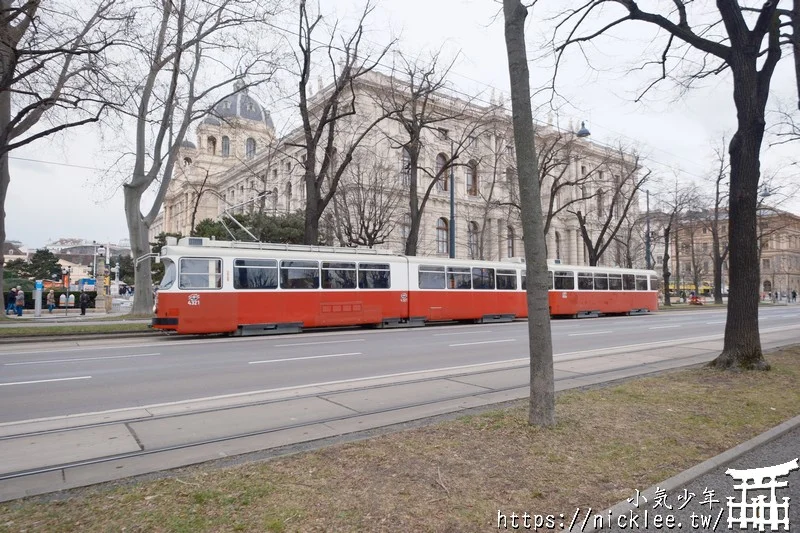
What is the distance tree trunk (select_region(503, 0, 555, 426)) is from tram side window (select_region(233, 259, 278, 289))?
14.0 m

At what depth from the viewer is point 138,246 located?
25156 millimetres

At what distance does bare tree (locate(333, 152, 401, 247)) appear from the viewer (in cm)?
3444

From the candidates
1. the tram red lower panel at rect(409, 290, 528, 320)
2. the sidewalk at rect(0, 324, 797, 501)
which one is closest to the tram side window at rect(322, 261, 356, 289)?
the tram red lower panel at rect(409, 290, 528, 320)

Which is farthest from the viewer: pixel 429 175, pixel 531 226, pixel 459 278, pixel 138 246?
pixel 429 175

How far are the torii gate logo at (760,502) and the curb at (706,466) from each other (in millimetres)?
158

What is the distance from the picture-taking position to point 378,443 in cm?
533

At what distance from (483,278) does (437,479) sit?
22.2 metres

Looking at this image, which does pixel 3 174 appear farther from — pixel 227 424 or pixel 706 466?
pixel 706 466

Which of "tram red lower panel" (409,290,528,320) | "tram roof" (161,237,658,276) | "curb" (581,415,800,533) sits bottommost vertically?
"curb" (581,415,800,533)

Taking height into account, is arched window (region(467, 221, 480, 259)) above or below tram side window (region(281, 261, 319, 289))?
above

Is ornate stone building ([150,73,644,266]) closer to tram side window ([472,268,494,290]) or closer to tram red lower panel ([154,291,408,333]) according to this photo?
tram side window ([472,268,494,290])

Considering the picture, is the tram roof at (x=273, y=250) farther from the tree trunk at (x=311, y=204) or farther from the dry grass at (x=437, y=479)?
the dry grass at (x=437, y=479)

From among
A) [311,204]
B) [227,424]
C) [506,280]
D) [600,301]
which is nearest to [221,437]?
[227,424]

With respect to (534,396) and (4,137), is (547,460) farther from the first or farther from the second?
(4,137)
